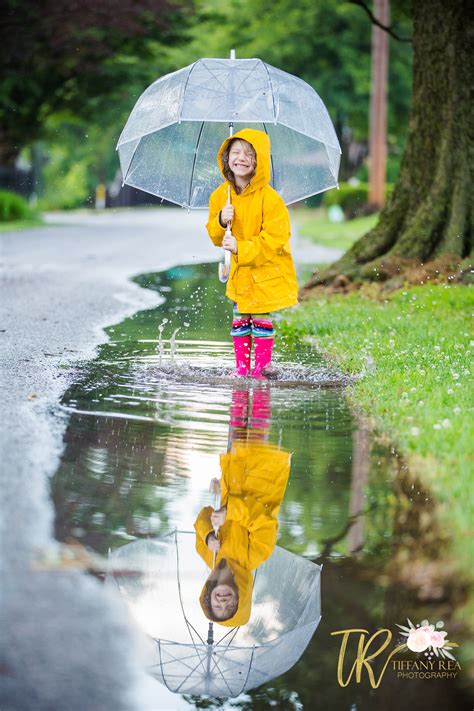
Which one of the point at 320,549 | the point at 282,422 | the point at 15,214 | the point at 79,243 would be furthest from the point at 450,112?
the point at 15,214

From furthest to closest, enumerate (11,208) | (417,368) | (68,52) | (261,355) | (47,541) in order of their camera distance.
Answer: (68,52)
(11,208)
(261,355)
(417,368)
(47,541)

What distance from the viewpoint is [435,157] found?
569 inches

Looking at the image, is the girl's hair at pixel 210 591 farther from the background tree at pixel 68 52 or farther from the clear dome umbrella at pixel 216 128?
the background tree at pixel 68 52

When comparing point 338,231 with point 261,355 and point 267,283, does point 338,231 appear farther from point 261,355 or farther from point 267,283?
point 267,283

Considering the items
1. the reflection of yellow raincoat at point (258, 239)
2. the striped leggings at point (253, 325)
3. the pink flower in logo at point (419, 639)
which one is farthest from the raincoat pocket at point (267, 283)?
the pink flower in logo at point (419, 639)

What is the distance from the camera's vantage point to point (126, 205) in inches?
2859

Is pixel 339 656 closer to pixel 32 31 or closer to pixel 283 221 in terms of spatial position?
pixel 283 221

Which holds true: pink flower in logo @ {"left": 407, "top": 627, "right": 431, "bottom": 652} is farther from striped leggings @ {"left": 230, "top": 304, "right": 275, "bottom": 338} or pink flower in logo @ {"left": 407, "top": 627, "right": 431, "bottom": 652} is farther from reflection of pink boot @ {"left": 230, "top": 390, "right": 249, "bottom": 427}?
striped leggings @ {"left": 230, "top": 304, "right": 275, "bottom": 338}

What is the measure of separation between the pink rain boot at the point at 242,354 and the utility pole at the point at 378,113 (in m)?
21.9

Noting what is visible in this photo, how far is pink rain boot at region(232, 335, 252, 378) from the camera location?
28.3 feet

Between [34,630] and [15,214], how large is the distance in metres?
34.0

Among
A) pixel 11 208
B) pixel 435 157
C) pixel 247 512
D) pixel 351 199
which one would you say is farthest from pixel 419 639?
Answer: pixel 351 199

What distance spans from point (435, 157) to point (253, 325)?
6.54 meters

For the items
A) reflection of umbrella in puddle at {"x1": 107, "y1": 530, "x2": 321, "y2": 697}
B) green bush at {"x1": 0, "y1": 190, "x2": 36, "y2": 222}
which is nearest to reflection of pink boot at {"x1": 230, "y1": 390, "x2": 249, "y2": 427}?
reflection of umbrella in puddle at {"x1": 107, "y1": 530, "x2": 321, "y2": 697}
